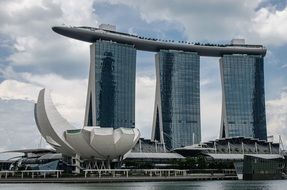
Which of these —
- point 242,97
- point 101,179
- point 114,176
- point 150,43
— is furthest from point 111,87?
point 101,179

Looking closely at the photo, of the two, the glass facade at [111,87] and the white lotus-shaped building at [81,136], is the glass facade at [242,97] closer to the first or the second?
the glass facade at [111,87]

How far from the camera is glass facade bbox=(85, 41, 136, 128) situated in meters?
147

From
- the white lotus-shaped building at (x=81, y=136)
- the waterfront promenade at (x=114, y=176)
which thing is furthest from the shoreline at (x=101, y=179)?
the white lotus-shaped building at (x=81, y=136)

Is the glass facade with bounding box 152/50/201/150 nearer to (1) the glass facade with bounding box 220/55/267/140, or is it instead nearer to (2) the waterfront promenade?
(1) the glass facade with bounding box 220/55/267/140

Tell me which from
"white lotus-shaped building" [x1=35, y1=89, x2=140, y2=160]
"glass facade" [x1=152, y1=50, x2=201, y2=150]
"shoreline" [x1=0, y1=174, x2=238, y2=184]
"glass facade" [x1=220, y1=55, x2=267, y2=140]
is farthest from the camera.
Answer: "glass facade" [x1=220, y1=55, x2=267, y2=140]

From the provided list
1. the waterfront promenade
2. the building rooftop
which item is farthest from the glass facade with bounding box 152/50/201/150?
the waterfront promenade

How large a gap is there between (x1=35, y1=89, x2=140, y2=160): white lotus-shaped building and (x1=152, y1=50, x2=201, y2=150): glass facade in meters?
51.5

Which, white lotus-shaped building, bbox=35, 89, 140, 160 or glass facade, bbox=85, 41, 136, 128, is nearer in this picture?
white lotus-shaped building, bbox=35, 89, 140, 160

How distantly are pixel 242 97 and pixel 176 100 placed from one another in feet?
69.1

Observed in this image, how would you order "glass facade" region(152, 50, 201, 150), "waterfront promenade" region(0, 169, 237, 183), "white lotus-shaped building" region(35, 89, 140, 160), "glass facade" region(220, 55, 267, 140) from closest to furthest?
"waterfront promenade" region(0, 169, 237, 183)
"white lotus-shaped building" region(35, 89, 140, 160)
"glass facade" region(152, 50, 201, 150)
"glass facade" region(220, 55, 267, 140)

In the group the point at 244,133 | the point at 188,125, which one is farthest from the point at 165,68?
the point at 244,133

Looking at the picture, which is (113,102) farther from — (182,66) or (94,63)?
(182,66)

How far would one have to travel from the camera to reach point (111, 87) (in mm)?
149375

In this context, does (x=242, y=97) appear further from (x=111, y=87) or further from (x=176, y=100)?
(x=111, y=87)
